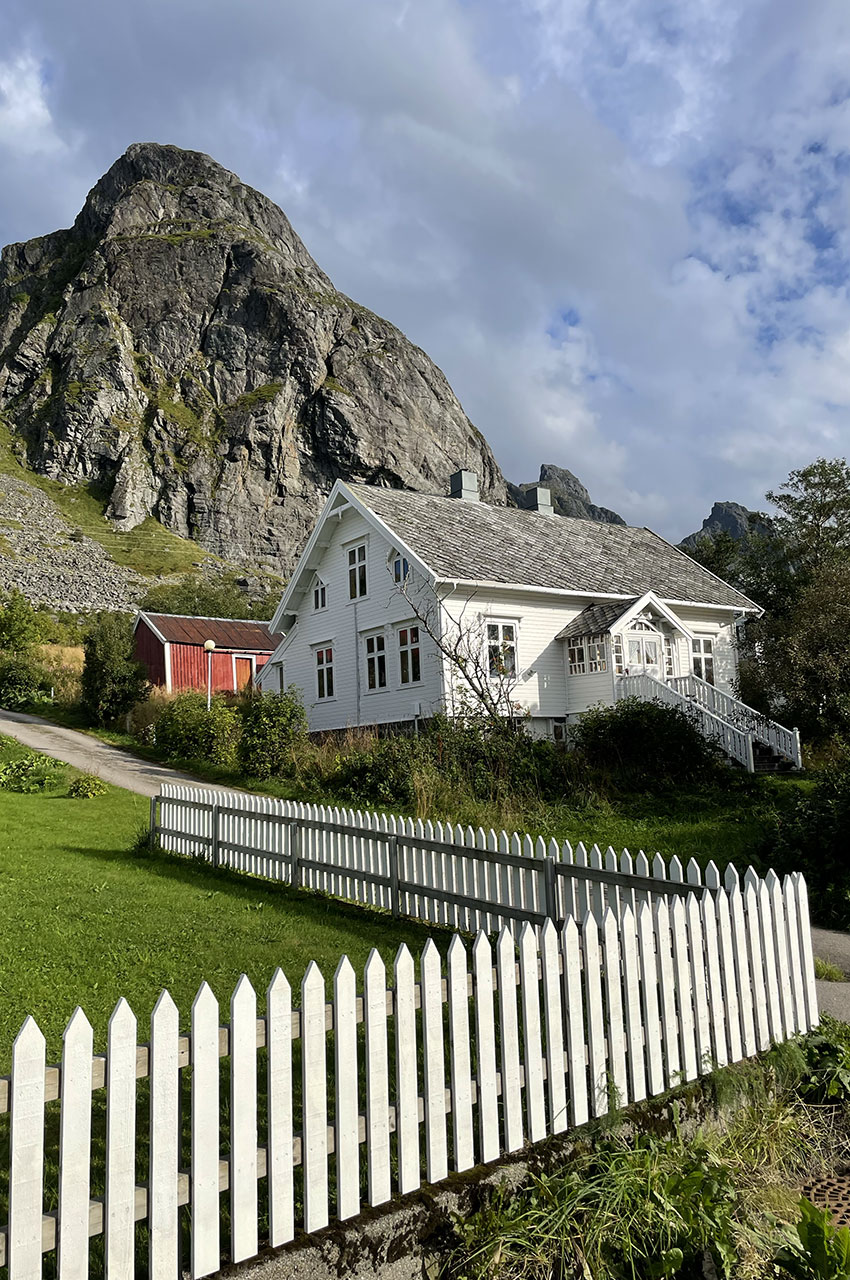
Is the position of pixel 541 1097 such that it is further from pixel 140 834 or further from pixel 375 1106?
pixel 140 834

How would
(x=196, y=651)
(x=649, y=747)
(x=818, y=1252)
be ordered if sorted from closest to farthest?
1. (x=818, y=1252)
2. (x=649, y=747)
3. (x=196, y=651)

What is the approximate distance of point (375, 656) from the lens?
88.6 feet

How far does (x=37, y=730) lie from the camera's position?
31922mm

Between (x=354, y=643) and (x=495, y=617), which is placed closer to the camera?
(x=495, y=617)

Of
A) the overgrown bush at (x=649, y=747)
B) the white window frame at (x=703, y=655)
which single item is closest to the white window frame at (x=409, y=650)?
the overgrown bush at (x=649, y=747)

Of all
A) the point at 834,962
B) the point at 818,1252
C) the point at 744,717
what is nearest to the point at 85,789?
the point at 834,962

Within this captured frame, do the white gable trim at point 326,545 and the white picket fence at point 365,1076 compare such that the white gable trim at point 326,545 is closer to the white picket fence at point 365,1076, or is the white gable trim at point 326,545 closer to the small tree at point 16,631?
the small tree at point 16,631

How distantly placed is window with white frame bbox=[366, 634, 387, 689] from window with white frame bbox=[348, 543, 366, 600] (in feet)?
5.52

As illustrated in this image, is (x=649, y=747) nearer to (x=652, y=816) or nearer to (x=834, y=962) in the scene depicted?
(x=652, y=816)

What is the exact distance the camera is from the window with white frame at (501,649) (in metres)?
24.7

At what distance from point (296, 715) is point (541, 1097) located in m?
20.2

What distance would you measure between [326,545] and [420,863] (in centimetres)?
2181

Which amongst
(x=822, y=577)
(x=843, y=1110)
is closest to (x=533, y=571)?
(x=822, y=577)

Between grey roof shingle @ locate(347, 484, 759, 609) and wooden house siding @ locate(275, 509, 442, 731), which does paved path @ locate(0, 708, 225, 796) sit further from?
grey roof shingle @ locate(347, 484, 759, 609)
